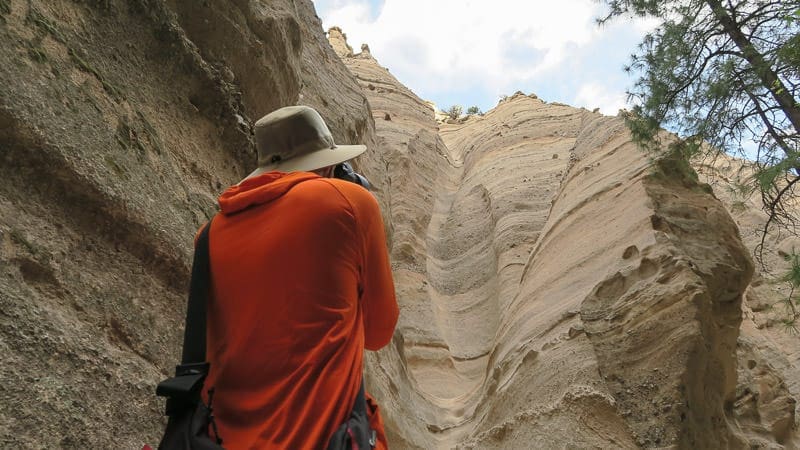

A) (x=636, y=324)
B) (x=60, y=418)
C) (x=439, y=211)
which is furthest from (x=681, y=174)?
(x=439, y=211)

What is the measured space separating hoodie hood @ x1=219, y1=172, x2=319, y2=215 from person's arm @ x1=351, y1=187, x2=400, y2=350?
0.77ft

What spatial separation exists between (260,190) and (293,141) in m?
0.40

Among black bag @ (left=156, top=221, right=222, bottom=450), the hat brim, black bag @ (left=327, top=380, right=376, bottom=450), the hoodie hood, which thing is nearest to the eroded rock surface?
black bag @ (left=156, top=221, right=222, bottom=450)

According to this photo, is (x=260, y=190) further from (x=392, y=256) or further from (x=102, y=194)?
(x=392, y=256)

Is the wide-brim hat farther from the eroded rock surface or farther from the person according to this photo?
the eroded rock surface

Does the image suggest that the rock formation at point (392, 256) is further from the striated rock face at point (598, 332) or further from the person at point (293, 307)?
the person at point (293, 307)

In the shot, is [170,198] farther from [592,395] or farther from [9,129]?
[592,395]

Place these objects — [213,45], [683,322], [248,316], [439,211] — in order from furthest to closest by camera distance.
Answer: [439,211] < [683,322] < [213,45] < [248,316]

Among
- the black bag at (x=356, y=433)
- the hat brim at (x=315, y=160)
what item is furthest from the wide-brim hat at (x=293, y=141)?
the black bag at (x=356, y=433)

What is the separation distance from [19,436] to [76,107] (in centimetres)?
188

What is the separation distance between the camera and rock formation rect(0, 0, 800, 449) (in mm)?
3090

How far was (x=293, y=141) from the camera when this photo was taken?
2.77 meters

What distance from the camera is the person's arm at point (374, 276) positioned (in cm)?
242

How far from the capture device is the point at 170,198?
14.0 ft
